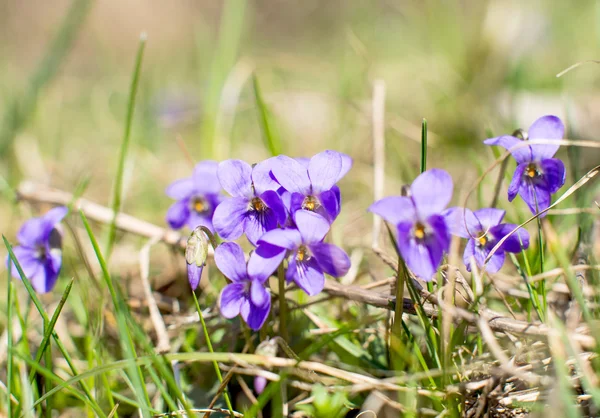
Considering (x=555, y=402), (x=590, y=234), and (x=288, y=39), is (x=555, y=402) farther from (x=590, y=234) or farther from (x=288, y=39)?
(x=288, y=39)

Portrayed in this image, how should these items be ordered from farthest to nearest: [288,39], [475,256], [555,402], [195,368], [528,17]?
[288,39] → [528,17] → [195,368] → [475,256] → [555,402]

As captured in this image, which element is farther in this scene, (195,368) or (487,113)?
(487,113)

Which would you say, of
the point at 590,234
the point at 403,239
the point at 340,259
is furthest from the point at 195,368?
the point at 590,234

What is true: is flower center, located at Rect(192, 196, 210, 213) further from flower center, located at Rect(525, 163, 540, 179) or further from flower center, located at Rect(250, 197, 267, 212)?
flower center, located at Rect(525, 163, 540, 179)

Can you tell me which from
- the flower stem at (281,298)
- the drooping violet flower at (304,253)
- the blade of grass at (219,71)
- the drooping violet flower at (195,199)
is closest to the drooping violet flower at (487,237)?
the drooping violet flower at (304,253)

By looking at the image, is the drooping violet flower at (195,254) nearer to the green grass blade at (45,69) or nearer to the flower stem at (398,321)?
the flower stem at (398,321)

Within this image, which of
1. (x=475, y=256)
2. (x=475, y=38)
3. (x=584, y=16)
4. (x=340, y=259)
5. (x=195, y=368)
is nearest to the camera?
(x=340, y=259)

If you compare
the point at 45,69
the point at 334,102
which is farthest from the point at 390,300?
the point at 45,69
